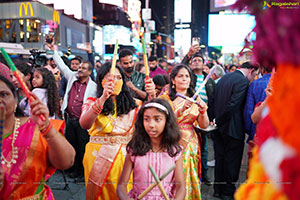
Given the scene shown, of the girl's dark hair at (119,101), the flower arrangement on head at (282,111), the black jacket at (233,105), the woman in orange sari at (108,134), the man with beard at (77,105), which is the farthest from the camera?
the man with beard at (77,105)

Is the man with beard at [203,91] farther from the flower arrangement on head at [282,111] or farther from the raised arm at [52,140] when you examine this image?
the flower arrangement on head at [282,111]

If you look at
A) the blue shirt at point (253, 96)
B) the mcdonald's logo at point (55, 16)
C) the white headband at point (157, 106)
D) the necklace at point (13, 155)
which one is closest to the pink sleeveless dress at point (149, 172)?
the white headband at point (157, 106)

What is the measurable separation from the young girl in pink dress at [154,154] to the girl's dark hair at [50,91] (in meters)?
1.99

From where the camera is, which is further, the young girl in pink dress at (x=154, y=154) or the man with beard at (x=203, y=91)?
the man with beard at (x=203, y=91)

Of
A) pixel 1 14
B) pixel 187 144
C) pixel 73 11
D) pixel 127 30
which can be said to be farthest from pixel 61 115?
pixel 127 30

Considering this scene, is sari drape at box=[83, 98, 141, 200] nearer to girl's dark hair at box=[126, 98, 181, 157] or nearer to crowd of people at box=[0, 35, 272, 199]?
crowd of people at box=[0, 35, 272, 199]

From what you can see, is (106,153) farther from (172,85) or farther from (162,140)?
(172,85)

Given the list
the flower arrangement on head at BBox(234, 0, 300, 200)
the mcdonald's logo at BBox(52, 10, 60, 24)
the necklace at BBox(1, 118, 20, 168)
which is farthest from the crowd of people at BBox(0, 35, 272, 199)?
the mcdonald's logo at BBox(52, 10, 60, 24)

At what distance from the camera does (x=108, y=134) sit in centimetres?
248

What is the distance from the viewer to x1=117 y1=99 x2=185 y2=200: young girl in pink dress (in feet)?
6.16

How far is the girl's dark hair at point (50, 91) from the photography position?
3758 millimetres

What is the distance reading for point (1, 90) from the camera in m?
1.36

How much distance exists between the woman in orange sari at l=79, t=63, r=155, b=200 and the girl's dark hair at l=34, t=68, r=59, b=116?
136 centimetres

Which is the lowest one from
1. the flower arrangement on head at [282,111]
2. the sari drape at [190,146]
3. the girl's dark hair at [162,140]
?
the sari drape at [190,146]
